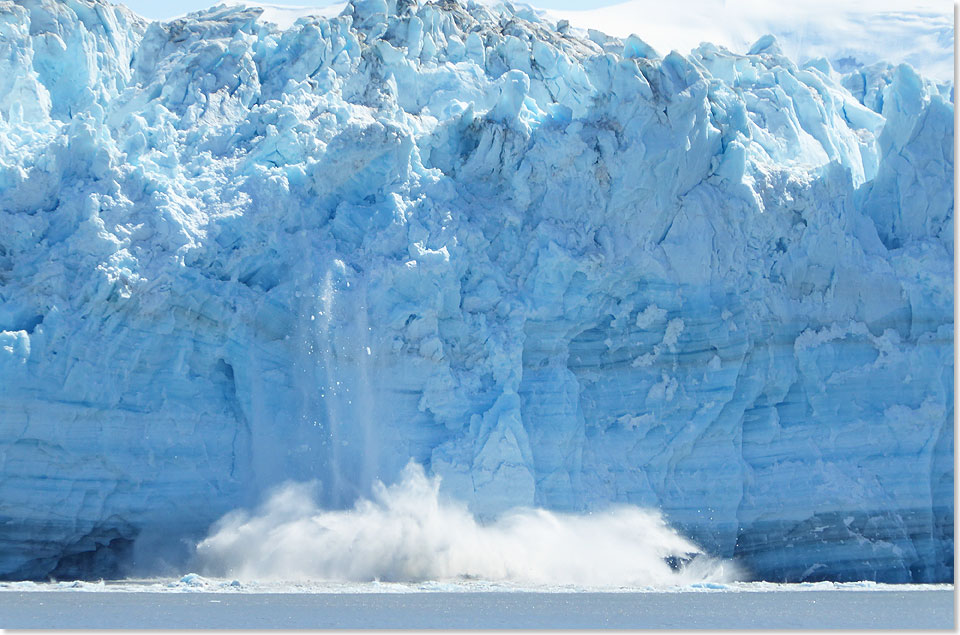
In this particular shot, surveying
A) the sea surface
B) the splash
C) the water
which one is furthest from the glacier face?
the water

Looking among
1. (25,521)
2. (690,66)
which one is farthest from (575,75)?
(25,521)

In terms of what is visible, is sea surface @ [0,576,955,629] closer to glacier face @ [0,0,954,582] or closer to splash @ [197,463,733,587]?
splash @ [197,463,733,587]

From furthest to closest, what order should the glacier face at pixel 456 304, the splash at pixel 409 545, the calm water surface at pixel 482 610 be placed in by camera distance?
A: the glacier face at pixel 456 304 → the splash at pixel 409 545 → the calm water surface at pixel 482 610

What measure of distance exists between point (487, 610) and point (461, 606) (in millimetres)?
689

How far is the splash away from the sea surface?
347 millimetres

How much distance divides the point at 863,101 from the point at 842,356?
6.31 meters

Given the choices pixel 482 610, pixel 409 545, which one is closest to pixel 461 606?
pixel 482 610

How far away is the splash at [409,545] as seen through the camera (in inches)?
851

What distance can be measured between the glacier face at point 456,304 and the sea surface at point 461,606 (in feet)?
2.34

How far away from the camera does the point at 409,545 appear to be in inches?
851

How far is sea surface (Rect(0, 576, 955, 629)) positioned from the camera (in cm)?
1875

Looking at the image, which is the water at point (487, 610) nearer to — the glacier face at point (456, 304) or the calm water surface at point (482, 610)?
the calm water surface at point (482, 610)

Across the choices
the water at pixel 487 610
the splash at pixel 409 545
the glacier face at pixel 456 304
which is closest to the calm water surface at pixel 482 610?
the water at pixel 487 610

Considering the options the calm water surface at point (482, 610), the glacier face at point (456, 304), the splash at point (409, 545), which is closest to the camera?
the calm water surface at point (482, 610)
